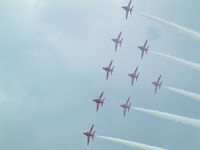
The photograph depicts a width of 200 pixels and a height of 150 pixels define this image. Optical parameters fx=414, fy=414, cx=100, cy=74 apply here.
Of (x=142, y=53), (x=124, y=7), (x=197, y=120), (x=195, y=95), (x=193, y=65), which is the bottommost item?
(x=197, y=120)

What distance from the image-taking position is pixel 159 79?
569 feet

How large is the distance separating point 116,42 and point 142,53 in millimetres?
11888

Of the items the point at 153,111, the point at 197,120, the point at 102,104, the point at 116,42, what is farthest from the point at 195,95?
the point at 116,42

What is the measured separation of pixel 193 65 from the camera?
4446 inches

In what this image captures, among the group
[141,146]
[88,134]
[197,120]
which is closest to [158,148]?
[141,146]

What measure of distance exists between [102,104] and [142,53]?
1146 inches

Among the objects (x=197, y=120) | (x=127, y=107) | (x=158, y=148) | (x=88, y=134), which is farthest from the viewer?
(x=127, y=107)

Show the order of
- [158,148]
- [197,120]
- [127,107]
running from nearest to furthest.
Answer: [197,120] → [158,148] → [127,107]

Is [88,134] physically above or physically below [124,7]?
below

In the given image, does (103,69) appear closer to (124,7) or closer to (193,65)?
(124,7)

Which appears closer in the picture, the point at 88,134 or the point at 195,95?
the point at 195,95

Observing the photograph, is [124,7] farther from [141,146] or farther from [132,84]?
[141,146]

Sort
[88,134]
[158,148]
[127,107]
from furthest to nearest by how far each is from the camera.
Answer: [127,107] → [88,134] → [158,148]

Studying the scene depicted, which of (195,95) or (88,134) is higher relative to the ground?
(195,95)
